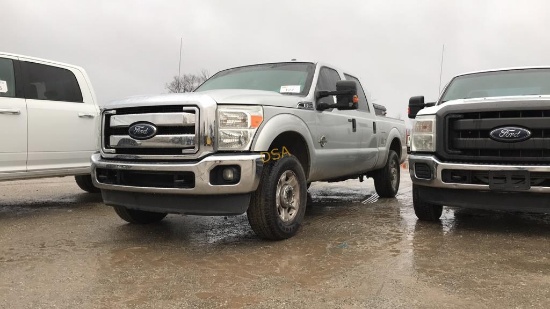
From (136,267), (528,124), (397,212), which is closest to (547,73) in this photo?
(528,124)

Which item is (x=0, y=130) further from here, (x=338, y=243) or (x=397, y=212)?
(x=397, y=212)

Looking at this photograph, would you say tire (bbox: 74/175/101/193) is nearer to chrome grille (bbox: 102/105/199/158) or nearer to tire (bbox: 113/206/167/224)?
tire (bbox: 113/206/167/224)

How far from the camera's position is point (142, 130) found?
396 cm

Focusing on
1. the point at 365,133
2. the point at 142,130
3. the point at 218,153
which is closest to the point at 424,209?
the point at 365,133

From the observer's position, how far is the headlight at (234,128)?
12.5ft

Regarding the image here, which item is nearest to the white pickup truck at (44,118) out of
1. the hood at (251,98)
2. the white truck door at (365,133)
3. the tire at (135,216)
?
the tire at (135,216)

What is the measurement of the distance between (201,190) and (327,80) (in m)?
2.48

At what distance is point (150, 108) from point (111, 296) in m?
1.69

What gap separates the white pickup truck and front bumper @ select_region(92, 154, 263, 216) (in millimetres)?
1886

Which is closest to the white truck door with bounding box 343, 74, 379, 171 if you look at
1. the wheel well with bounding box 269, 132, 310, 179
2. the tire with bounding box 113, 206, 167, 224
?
the wheel well with bounding box 269, 132, 310, 179

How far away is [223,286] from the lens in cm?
306

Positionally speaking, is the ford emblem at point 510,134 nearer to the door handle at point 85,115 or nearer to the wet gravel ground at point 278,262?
the wet gravel ground at point 278,262

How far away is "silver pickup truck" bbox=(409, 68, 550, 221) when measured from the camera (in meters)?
4.19

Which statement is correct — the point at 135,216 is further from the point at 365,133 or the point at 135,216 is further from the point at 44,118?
the point at 365,133
